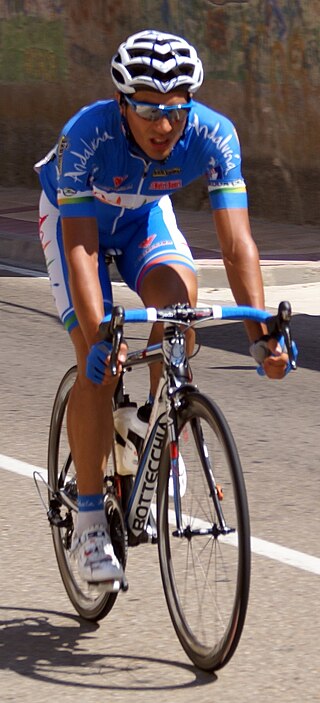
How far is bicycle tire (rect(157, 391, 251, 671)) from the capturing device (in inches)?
169

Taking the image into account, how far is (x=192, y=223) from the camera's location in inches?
648

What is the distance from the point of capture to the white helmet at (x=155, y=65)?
4555 millimetres

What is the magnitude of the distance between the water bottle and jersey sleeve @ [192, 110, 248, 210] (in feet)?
2.38

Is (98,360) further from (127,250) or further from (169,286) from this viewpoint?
(127,250)

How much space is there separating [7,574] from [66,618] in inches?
18.0

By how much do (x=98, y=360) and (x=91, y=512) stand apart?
74 cm

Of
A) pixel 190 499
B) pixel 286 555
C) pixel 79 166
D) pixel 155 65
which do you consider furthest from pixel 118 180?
pixel 286 555

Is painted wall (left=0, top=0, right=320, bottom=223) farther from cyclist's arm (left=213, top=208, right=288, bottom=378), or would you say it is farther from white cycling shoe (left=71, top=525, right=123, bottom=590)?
white cycling shoe (left=71, top=525, right=123, bottom=590)

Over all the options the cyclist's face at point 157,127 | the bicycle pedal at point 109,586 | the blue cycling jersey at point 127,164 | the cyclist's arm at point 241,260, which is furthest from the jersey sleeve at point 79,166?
the bicycle pedal at point 109,586

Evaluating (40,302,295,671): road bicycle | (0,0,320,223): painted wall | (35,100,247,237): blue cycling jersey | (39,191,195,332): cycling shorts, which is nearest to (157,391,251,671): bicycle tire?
(40,302,295,671): road bicycle

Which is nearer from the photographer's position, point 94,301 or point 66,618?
point 94,301

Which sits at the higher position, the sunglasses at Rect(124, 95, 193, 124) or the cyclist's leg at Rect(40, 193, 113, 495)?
the sunglasses at Rect(124, 95, 193, 124)

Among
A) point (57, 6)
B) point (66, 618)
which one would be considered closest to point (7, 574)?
point (66, 618)

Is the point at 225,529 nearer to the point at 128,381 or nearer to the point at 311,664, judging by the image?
the point at 311,664
